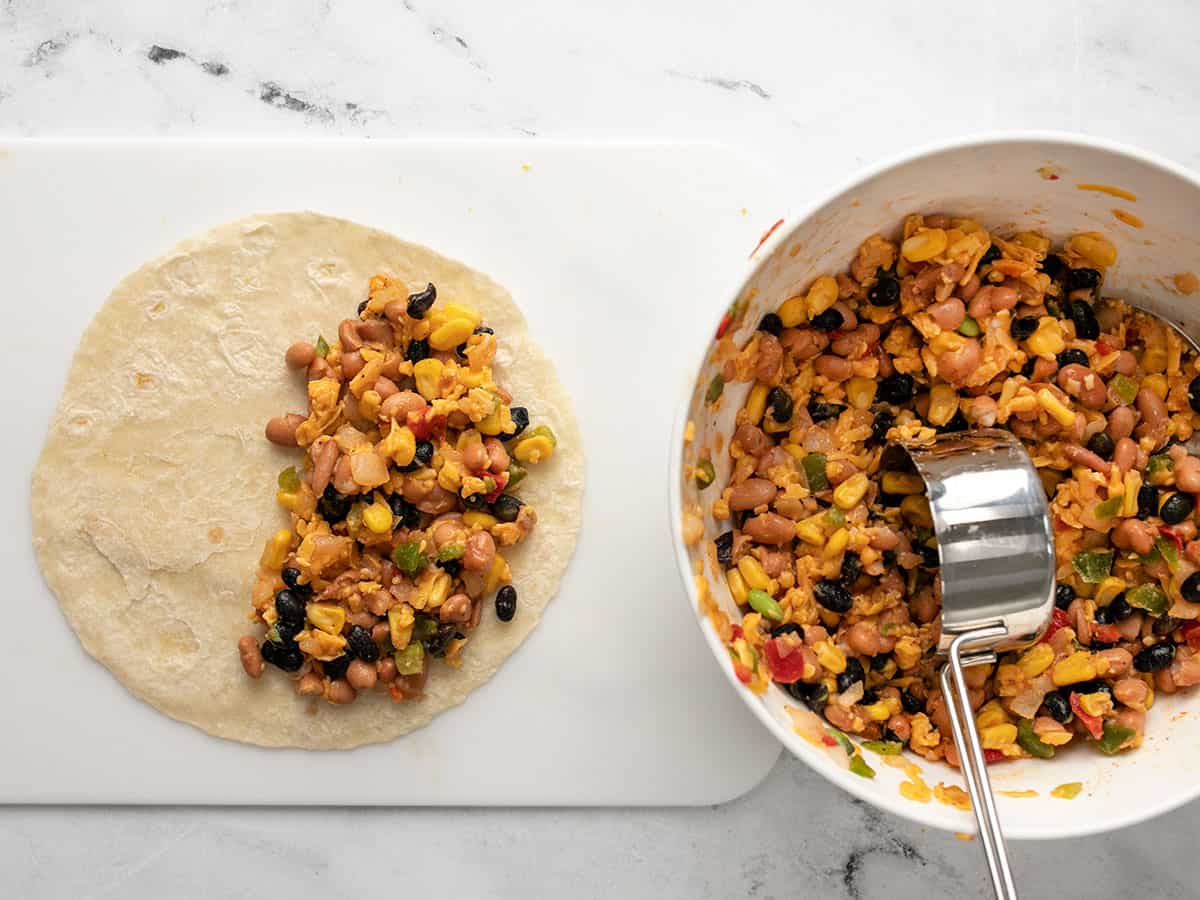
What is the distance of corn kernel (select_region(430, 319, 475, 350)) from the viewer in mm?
2539

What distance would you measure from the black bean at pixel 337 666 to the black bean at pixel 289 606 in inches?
5.6

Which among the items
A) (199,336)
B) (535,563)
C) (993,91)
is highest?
(993,91)

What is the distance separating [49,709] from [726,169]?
2.37 meters

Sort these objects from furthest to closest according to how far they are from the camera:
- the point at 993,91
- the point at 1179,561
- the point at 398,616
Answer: the point at 993,91 → the point at 398,616 → the point at 1179,561

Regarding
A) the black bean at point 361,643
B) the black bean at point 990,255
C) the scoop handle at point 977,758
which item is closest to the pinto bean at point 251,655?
the black bean at point 361,643

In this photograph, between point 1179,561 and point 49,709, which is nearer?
point 1179,561

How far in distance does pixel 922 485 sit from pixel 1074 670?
1.74 ft

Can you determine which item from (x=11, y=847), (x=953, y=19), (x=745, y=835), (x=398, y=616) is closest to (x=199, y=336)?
(x=398, y=616)

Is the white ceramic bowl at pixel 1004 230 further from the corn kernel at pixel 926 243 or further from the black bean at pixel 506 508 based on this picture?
the black bean at pixel 506 508

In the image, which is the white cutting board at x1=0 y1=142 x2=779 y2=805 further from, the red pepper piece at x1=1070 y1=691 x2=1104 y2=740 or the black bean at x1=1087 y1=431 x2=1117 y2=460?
the black bean at x1=1087 y1=431 x2=1117 y2=460

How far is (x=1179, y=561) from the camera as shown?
92.4 inches

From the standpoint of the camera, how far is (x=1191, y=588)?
2318 mm

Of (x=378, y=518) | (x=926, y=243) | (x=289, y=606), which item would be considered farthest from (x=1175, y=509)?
(x=289, y=606)

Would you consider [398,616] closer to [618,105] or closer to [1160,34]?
[618,105]
